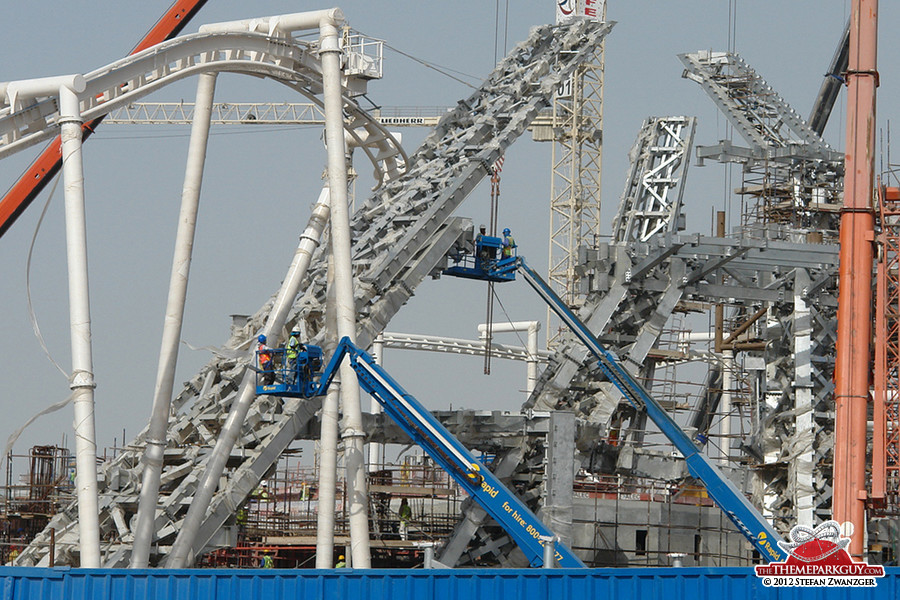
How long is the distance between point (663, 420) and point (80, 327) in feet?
54.1

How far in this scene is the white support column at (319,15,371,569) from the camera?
3128 centimetres

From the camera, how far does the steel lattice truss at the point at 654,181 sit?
49750 mm

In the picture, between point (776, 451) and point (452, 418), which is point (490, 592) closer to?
point (452, 418)

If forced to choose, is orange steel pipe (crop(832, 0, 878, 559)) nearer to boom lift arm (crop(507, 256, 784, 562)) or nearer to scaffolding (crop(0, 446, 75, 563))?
boom lift arm (crop(507, 256, 784, 562))

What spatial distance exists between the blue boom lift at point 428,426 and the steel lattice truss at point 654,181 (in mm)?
19331

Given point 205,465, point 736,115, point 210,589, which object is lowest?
point 210,589

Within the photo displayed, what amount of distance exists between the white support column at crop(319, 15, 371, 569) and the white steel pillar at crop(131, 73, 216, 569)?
Answer: 2.57 metres

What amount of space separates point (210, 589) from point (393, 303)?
12671mm

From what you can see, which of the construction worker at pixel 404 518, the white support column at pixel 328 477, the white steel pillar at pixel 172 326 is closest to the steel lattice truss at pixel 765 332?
the construction worker at pixel 404 518

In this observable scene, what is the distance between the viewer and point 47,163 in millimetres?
46719

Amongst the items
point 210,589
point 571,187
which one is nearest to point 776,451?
point 210,589

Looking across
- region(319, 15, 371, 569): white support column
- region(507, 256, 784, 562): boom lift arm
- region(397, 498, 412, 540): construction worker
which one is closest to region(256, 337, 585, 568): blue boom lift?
region(319, 15, 371, 569): white support column

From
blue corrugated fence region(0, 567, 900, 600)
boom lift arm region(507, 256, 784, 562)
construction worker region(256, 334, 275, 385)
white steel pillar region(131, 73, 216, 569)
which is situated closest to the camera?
blue corrugated fence region(0, 567, 900, 600)

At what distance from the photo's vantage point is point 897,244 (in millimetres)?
41375
